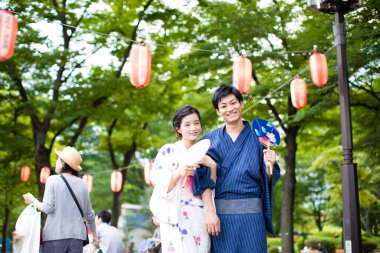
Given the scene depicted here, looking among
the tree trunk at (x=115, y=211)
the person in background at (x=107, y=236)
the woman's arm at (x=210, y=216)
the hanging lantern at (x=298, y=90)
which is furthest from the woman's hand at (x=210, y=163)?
the tree trunk at (x=115, y=211)

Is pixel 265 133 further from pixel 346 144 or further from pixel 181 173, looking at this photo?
pixel 346 144

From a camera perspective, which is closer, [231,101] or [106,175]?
[231,101]

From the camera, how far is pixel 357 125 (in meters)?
13.8

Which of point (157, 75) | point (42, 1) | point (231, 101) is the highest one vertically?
point (42, 1)

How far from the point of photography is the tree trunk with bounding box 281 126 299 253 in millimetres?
13719

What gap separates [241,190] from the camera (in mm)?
3062

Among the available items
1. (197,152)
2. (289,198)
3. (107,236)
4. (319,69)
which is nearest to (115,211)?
(289,198)

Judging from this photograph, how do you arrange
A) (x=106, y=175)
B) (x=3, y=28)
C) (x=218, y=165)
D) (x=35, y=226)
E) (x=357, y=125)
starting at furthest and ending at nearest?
(x=106, y=175)
(x=357, y=125)
(x=3, y=28)
(x=35, y=226)
(x=218, y=165)

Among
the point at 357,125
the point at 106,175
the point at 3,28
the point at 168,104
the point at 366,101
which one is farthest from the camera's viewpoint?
the point at 106,175

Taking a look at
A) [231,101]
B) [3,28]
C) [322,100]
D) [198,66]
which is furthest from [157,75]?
[231,101]

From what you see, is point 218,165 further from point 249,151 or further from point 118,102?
point 118,102

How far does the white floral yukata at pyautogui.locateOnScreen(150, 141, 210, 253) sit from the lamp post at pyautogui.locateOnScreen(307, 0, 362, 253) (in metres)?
4.24

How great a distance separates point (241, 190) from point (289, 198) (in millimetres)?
11315

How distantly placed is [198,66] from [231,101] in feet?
31.2
